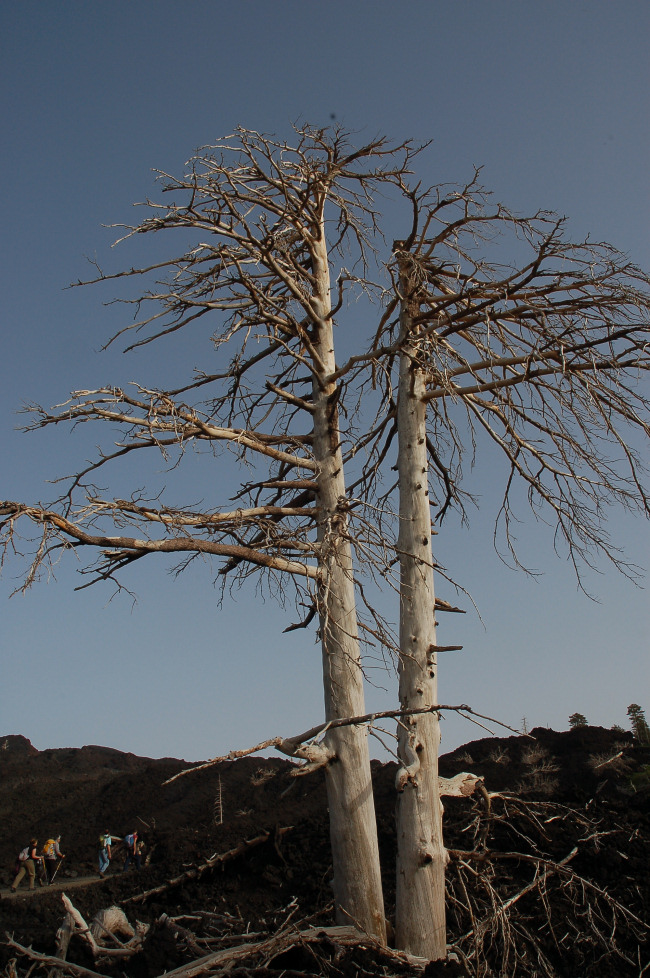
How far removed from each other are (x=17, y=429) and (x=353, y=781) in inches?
149

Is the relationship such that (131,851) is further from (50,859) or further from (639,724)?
(639,724)

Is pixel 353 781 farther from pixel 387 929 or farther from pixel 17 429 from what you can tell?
pixel 17 429

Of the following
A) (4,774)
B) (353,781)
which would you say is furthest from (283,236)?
(4,774)

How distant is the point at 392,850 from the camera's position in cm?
798

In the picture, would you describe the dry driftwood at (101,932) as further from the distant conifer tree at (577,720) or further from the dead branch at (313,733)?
the distant conifer tree at (577,720)

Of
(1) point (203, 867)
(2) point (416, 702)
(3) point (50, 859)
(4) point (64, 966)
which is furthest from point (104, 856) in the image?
(2) point (416, 702)

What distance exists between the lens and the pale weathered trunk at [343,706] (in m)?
4.94

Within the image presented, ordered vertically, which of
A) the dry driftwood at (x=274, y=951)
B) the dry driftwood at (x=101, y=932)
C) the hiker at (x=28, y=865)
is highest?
the dry driftwood at (x=274, y=951)

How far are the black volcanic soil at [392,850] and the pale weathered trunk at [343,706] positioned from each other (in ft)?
1.15

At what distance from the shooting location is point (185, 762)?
31.0 m

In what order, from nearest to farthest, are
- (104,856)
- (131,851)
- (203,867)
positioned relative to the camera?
(203,867)
(104,856)
(131,851)

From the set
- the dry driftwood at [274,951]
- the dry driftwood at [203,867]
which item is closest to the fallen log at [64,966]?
the dry driftwood at [274,951]

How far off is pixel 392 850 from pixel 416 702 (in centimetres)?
391

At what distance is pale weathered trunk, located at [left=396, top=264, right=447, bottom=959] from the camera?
465 centimetres
